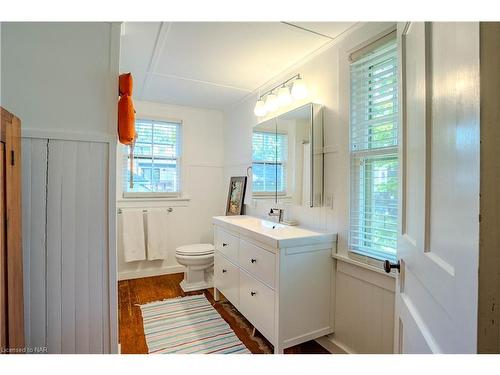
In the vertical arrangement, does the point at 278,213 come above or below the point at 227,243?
above

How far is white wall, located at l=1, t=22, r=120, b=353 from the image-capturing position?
112 centimetres

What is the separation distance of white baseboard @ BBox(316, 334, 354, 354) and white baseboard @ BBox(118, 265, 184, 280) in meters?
2.07

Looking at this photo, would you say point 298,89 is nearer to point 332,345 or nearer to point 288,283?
point 288,283

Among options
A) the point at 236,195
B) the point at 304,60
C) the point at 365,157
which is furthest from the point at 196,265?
the point at 304,60

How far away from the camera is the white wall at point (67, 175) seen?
1.12m

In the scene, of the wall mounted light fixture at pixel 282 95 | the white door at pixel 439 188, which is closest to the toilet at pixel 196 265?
the wall mounted light fixture at pixel 282 95

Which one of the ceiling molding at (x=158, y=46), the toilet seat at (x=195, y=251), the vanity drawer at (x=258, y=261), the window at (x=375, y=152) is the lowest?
the toilet seat at (x=195, y=251)

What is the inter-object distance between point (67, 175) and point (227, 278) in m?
1.55

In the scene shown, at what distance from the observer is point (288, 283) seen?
1598 mm

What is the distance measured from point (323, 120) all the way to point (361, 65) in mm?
424

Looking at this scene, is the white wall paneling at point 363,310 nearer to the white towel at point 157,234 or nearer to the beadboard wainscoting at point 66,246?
the beadboard wainscoting at point 66,246

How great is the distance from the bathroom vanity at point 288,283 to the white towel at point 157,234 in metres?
1.54

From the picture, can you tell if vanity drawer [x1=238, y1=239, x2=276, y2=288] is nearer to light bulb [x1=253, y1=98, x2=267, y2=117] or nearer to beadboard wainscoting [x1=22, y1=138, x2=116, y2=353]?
beadboard wainscoting [x1=22, y1=138, x2=116, y2=353]
